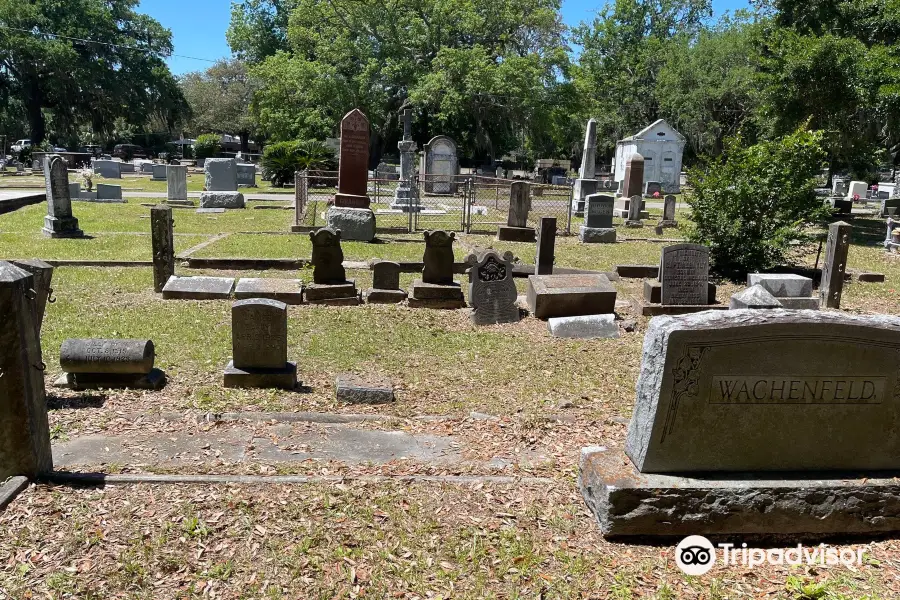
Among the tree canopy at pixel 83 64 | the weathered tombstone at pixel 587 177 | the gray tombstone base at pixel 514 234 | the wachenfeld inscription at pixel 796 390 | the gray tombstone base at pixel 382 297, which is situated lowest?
the gray tombstone base at pixel 382 297

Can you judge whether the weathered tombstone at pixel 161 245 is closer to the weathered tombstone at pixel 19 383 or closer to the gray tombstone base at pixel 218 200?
the weathered tombstone at pixel 19 383

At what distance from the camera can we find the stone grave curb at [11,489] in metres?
3.92

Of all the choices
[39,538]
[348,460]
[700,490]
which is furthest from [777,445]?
[39,538]

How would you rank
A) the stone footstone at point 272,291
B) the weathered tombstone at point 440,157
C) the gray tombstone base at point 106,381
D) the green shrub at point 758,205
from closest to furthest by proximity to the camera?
the gray tombstone base at point 106,381 → the stone footstone at point 272,291 → the green shrub at point 758,205 → the weathered tombstone at point 440,157

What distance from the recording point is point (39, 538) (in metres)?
3.67

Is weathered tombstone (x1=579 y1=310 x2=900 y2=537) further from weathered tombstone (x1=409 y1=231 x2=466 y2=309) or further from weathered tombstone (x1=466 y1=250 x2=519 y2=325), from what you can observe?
weathered tombstone (x1=409 y1=231 x2=466 y2=309)

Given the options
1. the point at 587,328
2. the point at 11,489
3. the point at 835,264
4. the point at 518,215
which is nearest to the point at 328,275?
the point at 587,328

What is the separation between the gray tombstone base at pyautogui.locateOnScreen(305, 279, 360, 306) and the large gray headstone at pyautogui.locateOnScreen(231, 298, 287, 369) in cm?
389

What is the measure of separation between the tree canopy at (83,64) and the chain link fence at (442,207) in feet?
94.3

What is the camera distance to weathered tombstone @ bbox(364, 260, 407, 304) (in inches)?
429

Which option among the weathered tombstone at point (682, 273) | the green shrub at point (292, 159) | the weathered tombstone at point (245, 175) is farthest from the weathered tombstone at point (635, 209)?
the weathered tombstone at point (245, 175)

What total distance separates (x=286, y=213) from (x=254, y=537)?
19978mm

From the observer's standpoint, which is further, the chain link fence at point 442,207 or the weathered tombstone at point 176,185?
the weathered tombstone at point 176,185

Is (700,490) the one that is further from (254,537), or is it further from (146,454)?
(146,454)
